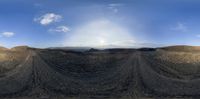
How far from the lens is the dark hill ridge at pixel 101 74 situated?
9695 mm

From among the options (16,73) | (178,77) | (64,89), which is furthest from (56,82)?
(178,77)

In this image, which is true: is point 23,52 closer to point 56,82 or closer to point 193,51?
point 56,82

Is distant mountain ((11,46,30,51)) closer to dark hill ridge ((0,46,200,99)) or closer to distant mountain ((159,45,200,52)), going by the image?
dark hill ridge ((0,46,200,99))

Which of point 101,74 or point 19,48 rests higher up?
point 19,48

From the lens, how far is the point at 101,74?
9906 millimetres

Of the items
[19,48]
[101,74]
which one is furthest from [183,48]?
[19,48]

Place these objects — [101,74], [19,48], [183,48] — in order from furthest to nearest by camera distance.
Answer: [19,48], [183,48], [101,74]

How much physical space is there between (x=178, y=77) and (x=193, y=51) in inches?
33.8

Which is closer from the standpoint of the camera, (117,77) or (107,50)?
(117,77)

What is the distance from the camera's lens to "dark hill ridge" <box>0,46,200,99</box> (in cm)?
970

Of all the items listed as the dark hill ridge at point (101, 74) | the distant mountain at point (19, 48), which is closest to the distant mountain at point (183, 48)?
the dark hill ridge at point (101, 74)

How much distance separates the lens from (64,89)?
32.1ft

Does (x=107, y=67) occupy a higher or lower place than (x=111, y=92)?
higher

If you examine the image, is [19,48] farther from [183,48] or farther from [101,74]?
[183,48]
